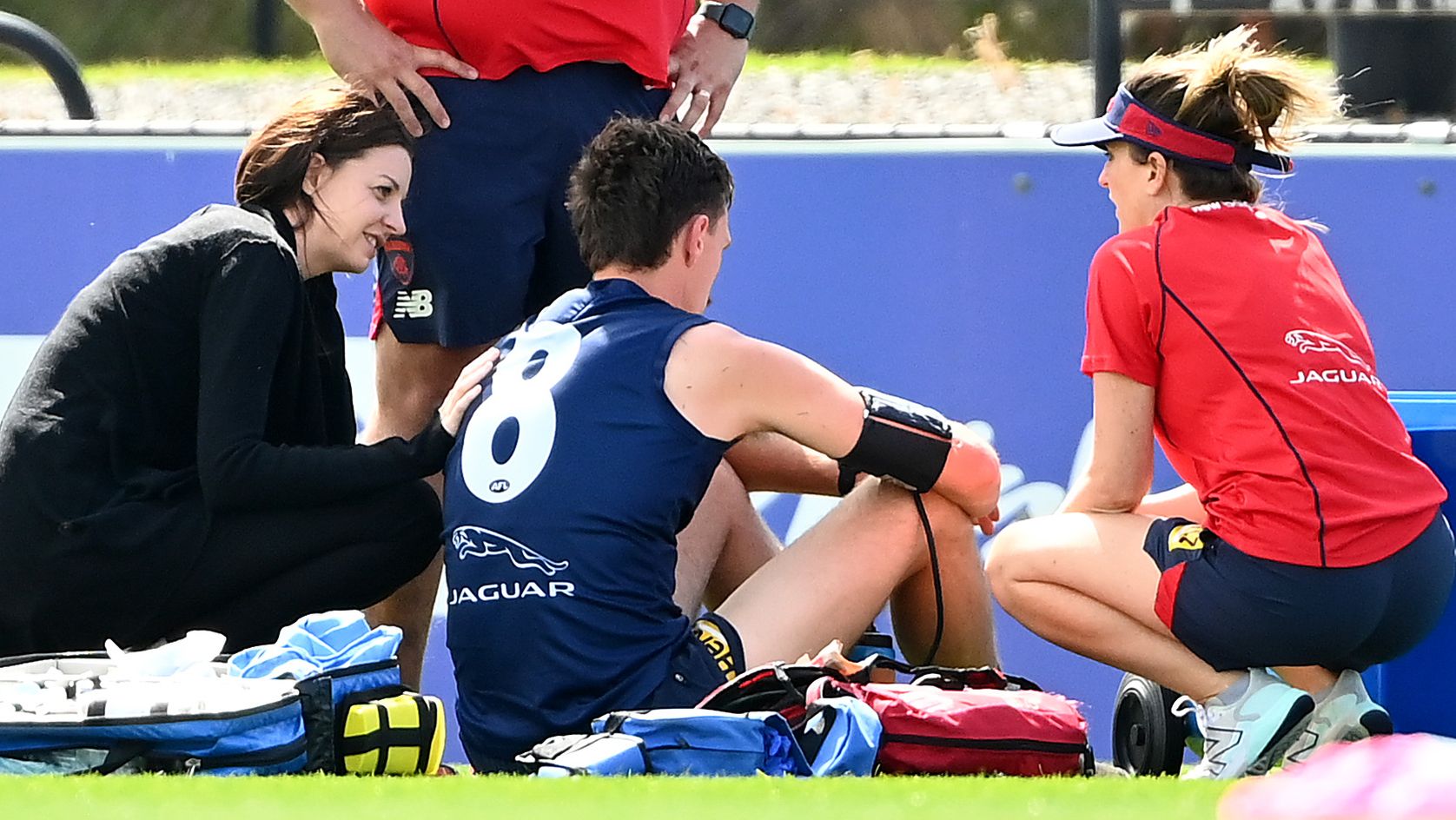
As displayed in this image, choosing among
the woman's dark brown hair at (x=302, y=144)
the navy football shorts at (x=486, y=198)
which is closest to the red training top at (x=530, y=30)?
the navy football shorts at (x=486, y=198)

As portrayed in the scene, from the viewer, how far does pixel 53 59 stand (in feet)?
18.2

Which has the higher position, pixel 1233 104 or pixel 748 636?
pixel 1233 104

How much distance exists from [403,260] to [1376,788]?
2642 mm

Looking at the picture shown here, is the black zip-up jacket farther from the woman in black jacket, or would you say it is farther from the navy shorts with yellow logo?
the navy shorts with yellow logo

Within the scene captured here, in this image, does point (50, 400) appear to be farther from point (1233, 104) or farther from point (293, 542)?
point (1233, 104)

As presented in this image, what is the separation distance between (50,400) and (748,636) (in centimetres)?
135

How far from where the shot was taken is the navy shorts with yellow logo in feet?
12.1

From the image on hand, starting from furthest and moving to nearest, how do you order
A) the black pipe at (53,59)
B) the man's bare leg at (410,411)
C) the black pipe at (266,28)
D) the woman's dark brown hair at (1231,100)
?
the black pipe at (266,28), the black pipe at (53,59), the man's bare leg at (410,411), the woman's dark brown hair at (1231,100)

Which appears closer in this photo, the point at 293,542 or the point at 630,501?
the point at 630,501

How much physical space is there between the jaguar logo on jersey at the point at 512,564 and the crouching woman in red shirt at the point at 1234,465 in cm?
97

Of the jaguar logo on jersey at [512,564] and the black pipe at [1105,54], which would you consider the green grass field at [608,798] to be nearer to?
the jaguar logo on jersey at [512,564]

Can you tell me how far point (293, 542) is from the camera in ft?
13.3

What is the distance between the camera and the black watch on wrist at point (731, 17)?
4645 mm

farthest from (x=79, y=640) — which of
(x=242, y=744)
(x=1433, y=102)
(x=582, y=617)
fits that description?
(x=1433, y=102)
